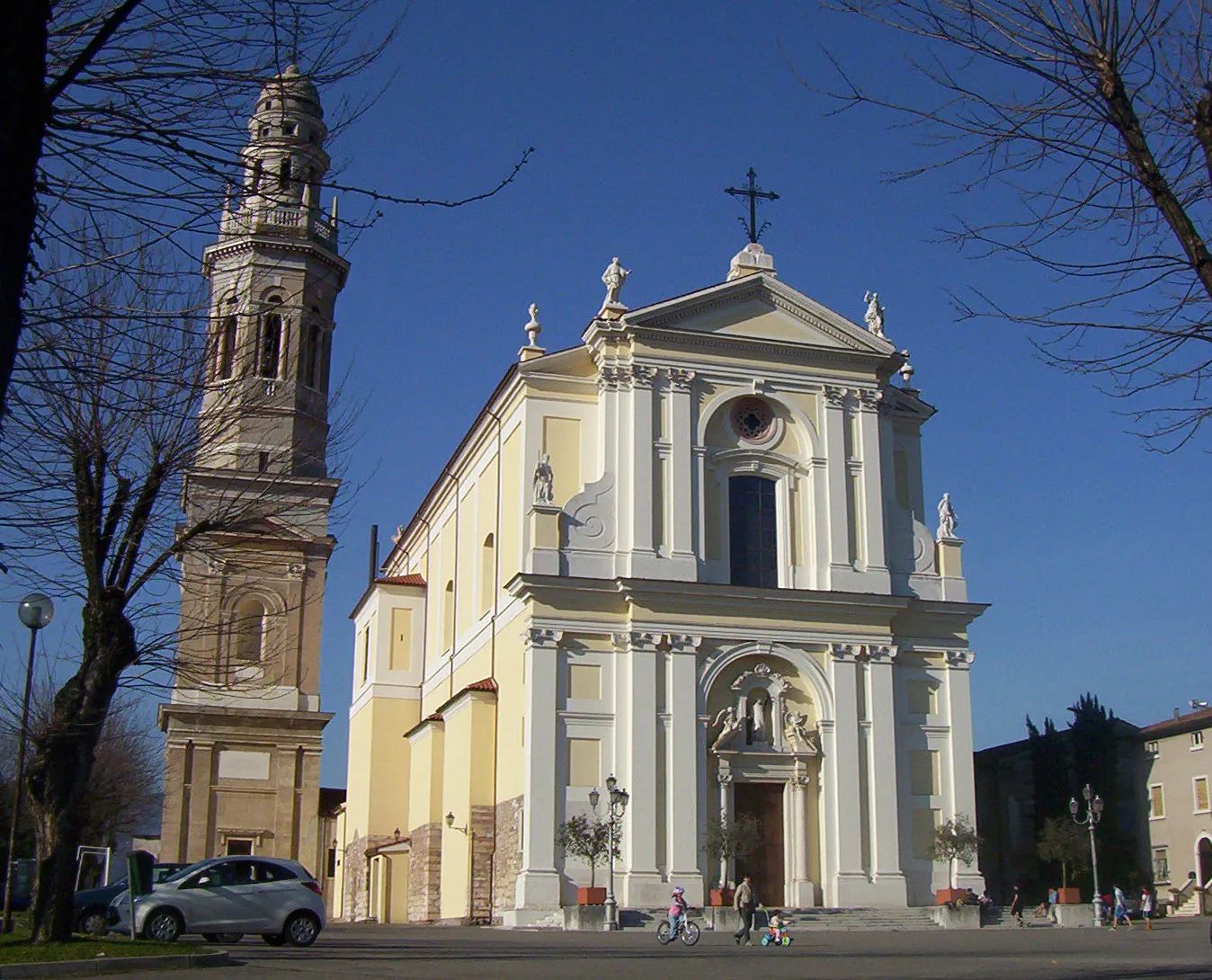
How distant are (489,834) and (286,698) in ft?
32.5

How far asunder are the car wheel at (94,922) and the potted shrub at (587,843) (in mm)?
9887

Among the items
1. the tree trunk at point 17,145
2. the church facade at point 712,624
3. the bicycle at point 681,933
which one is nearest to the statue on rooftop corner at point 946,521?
the church facade at point 712,624

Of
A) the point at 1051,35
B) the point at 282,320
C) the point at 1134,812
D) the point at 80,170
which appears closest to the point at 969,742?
the point at 1134,812

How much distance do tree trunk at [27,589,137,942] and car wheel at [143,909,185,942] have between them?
9.04ft

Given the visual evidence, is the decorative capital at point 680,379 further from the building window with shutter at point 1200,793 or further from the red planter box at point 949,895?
the building window with shutter at point 1200,793

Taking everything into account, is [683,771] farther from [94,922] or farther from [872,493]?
[94,922]

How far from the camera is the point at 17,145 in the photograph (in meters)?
5.91

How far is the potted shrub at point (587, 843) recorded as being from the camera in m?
29.9

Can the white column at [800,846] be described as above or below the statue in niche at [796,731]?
below

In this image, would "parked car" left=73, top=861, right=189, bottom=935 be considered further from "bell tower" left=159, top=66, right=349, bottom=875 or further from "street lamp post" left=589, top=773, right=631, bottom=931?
"bell tower" left=159, top=66, right=349, bottom=875

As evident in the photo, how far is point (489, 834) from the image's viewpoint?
33938 millimetres

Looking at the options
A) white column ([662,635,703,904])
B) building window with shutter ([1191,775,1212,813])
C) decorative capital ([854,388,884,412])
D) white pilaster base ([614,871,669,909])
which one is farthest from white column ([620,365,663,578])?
building window with shutter ([1191,775,1212,813])

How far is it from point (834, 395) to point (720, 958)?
63.2 ft

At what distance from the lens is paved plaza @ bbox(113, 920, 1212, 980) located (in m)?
15.3
